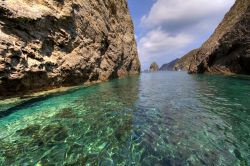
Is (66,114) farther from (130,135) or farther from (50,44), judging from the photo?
(50,44)

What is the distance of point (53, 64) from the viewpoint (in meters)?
22.4

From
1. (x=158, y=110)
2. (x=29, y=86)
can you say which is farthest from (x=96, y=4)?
(x=158, y=110)

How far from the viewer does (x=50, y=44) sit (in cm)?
2238

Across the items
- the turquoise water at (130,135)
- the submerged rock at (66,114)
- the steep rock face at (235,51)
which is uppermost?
the steep rock face at (235,51)

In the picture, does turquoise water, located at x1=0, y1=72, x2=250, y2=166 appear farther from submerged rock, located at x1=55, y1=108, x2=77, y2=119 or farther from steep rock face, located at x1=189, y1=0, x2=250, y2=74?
steep rock face, located at x1=189, y1=0, x2=250, y2=74

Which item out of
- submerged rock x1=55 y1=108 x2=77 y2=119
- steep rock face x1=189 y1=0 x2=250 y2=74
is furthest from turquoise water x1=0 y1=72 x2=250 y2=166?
steep rock face x1=189 y1=0 x2=250 y2=74

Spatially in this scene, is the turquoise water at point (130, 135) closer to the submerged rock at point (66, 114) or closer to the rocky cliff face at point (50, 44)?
the submerged rock at point (66, 114)

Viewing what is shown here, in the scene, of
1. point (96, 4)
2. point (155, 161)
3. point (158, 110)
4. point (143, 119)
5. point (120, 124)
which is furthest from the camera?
point (96, 4)

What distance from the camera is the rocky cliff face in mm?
16922

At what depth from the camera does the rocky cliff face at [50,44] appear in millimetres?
16922

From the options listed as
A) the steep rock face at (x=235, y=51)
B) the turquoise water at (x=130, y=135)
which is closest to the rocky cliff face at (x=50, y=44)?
the turquoise water at (x=130, y=135)

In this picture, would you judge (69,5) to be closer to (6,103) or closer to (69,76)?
(69,76)

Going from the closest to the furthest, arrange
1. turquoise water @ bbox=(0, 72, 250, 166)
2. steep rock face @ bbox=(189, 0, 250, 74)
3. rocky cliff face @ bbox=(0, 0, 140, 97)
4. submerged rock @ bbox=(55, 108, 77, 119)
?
turquoise water @ bbox=(0, 72, 250, 166), submerged rock @ bbox=(55, 108, 77, 119), rocky cliff face @ bbox=(0, 0, 140, 97), steep rock face @ bbox=(189, 0, 250, 74)

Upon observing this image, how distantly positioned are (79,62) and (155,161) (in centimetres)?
2285
